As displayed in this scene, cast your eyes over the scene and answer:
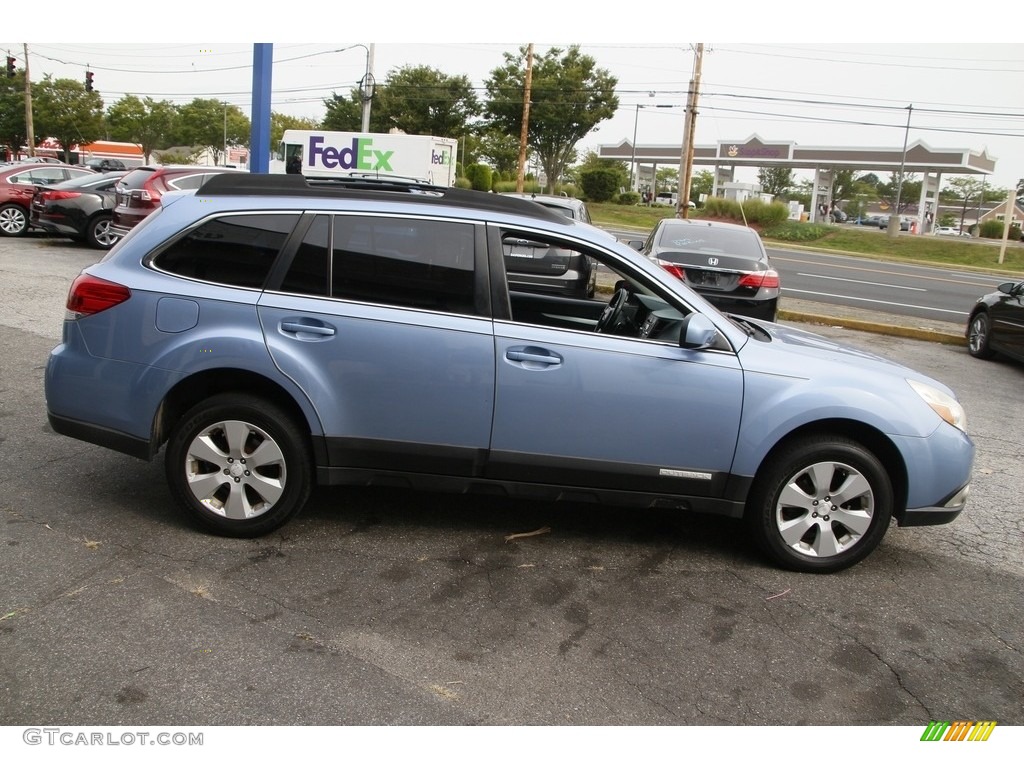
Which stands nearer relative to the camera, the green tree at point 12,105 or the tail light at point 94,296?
the tail light at point 94,296

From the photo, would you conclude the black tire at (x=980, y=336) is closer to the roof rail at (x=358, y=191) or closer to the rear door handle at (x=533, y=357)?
the roof rail at (x=358, y=191)

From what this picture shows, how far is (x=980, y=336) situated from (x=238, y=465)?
1039 centimetres

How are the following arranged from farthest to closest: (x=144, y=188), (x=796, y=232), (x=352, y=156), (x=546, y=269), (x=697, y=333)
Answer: (x=796, y=232) < (x=352, y=156) < (x=144, y=188) < (x=546, y=269) < (x=697, y=333)

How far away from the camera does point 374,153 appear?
30.6 meters

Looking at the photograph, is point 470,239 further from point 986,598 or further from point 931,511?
point 986,598

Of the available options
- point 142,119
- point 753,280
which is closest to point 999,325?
point 753,280

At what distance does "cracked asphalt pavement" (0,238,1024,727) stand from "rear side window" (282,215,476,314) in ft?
4.15

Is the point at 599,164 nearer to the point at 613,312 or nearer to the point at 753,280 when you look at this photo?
the point at 753,280

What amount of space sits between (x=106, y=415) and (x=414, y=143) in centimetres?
2716

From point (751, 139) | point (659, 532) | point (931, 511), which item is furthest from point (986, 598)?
point (751, 139)

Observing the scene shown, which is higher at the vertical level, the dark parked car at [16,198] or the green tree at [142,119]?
the green tree at [142,119]

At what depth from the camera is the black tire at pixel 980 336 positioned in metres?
11.4

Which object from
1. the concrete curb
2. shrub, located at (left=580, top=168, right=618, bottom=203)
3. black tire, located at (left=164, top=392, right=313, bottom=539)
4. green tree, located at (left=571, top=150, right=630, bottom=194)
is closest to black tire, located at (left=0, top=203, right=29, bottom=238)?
the concrete curb

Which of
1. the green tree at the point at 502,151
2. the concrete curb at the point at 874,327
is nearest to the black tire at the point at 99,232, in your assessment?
the concrete curb at the point at 874,327
